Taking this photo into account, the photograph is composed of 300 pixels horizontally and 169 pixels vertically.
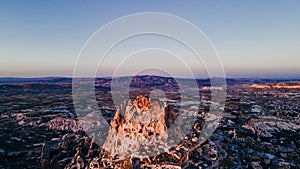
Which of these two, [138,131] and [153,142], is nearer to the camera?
[138,131]

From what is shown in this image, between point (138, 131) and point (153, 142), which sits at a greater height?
point (138, 131)

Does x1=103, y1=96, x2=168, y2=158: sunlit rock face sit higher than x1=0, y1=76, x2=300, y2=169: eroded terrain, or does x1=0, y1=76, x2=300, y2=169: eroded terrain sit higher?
x1=103, y1=96, x2=168, y2=158: sunlit rock face

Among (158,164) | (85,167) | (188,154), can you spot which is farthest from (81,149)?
(188,154)

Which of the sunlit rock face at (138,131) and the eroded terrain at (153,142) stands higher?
the sunlit rock face at (138,131)

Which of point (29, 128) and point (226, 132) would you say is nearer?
point (226, 132)

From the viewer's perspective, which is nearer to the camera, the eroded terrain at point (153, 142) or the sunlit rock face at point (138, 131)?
the sunlit rock face at point (138, 131)

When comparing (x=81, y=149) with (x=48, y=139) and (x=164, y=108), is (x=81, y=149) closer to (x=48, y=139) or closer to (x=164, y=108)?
(x=164, y=108)

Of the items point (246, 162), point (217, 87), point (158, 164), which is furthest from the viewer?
point (217, 87)

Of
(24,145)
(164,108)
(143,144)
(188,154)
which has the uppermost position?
(164,108)
